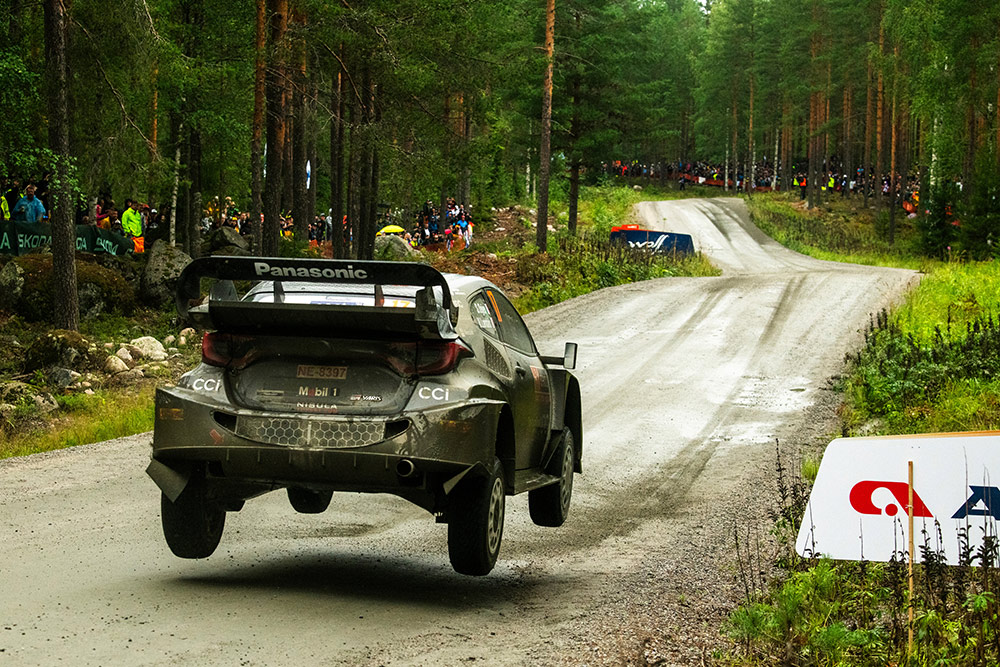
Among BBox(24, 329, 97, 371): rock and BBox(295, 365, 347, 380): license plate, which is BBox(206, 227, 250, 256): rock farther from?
BBox(295, 365, 347, 380): license plate

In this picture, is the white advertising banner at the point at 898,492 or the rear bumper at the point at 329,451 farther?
the rear bumper at the point at 329,451

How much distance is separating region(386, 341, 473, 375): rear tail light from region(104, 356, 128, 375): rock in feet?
46.4

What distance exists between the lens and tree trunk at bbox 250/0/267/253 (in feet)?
79.1

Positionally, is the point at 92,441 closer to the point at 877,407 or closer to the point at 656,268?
the point at 877,407

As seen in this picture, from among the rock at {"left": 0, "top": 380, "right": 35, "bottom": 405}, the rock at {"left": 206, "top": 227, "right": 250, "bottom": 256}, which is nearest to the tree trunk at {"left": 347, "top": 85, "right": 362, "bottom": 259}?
the rock at {"left": 206, "top": 227, "right": 250, "bottom": 256}

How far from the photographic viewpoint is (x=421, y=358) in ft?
21.3

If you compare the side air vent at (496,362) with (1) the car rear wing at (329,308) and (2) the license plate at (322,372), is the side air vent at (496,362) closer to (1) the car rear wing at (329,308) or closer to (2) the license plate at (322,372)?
(1) the car rear wing at (329,308)

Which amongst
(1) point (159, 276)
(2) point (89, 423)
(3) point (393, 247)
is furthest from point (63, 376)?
(3) point (393, 247)

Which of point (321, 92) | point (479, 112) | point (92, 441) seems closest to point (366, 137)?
point (321, 92)

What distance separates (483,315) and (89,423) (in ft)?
30.3

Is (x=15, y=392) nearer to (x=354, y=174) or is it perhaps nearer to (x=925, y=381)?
(x=925, y=381)

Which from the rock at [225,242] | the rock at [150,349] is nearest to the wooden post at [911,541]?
the rock at [150,349]

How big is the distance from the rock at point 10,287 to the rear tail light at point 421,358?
20155 mm

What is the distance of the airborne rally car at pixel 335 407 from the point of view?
6.28 meters
